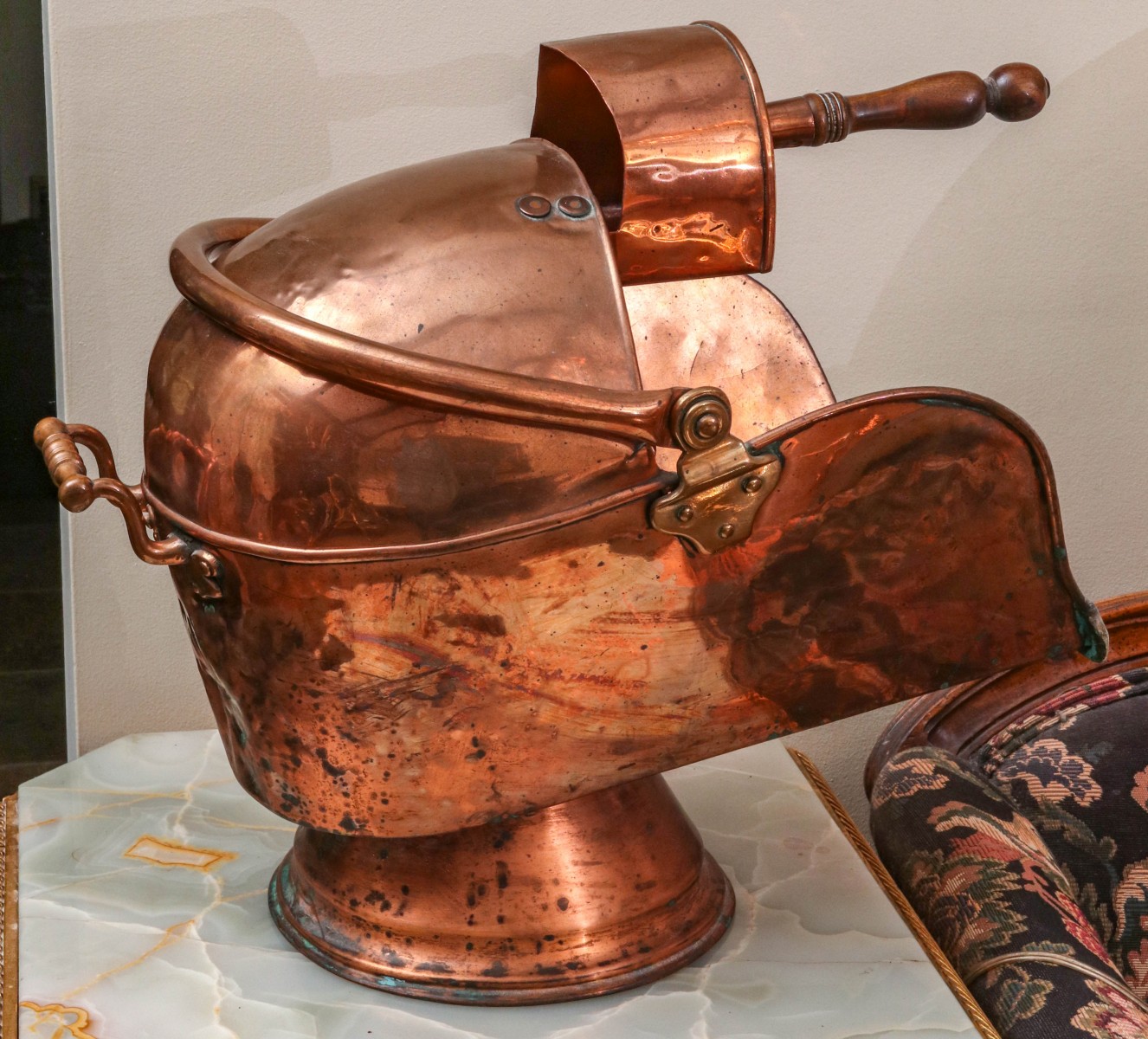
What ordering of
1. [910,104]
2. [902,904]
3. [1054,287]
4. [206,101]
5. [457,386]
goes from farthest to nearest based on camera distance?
[1054,287], [206,101], [902,904], [910,104], [457,386]

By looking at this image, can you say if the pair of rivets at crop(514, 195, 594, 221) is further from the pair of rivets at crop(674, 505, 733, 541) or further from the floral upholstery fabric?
the floral upholstery fabric

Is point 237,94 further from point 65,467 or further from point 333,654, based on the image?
point 333,654

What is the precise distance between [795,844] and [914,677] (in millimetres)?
310

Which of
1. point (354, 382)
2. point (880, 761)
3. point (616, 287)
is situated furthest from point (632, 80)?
point (880, 761)

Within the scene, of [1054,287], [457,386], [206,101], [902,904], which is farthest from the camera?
[1054,287]

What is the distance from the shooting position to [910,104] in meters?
0.81

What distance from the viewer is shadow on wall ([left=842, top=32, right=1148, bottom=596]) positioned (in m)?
1.29

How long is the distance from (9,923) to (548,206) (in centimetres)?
62

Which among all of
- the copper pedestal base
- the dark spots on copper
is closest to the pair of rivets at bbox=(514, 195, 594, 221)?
the dark spots on copper

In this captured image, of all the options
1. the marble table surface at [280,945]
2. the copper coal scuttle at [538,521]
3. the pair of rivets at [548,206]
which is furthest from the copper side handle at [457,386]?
the marble table surface at [280,945]

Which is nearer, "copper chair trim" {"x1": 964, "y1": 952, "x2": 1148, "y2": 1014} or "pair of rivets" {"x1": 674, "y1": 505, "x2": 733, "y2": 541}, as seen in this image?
"pair of rivets" {"x1": 674, "y1": 505, "x2": 733, "y2": 541}

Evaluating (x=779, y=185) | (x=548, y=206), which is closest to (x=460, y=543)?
(x=548, y=206)

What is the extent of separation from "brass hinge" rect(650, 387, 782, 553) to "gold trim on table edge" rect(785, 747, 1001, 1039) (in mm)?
355

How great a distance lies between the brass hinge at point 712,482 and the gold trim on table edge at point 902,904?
0.35 metres
